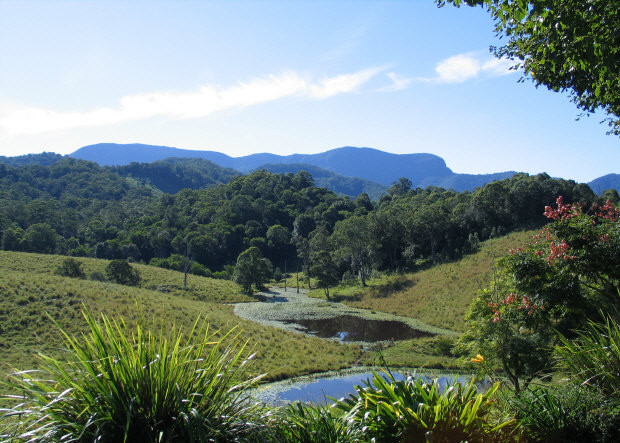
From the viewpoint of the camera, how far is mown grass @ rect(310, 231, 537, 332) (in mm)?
34406

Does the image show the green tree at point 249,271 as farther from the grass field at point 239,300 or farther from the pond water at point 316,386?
the pond water at point 316,386

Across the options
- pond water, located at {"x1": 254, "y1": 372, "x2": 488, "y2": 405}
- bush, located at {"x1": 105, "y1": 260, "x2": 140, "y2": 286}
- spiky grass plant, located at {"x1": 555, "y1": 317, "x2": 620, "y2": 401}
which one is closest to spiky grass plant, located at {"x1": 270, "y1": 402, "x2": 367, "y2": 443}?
spiky grass plant, located at {"x1": 555, "y1": 317, "x2": 620, "y2": 401}

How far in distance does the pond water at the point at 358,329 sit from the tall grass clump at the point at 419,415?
23492 mm

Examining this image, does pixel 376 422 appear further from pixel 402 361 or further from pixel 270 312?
pixel 270 312

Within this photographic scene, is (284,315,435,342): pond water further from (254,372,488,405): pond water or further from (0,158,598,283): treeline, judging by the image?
(0,158,598,283): treeline

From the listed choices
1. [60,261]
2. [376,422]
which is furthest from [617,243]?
→ [60,261]

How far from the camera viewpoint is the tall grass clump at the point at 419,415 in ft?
9.85

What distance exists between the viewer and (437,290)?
39.8m

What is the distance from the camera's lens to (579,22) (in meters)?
4.76

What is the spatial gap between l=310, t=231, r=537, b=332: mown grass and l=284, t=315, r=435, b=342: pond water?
11.7ft

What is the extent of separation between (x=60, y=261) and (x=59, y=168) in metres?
93.5

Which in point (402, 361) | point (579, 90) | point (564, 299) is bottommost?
point (402, 361)

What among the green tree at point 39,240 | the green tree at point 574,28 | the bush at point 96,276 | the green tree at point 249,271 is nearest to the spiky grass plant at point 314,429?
the green tree at point 574,28

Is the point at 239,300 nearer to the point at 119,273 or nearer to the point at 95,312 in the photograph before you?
the point at 119,273
